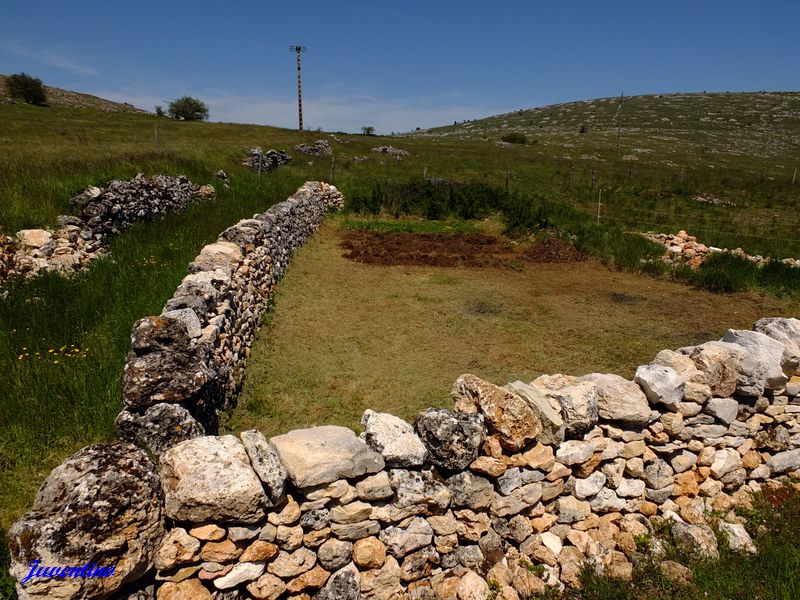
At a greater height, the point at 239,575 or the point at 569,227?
the point at 569,227

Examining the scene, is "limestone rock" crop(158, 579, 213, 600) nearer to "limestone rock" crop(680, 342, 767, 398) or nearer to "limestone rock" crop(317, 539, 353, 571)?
"limestone rock" crop(317, 539, 353, 571)

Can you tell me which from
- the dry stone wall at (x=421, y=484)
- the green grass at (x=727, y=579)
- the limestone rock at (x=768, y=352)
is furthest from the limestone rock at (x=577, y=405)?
the limestone rock at (x=768, y=352)

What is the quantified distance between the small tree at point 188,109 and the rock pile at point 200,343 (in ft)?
177

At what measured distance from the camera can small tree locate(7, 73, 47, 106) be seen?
45.6 meters

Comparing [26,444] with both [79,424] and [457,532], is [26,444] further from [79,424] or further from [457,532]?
[457,532]

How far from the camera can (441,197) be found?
71.4ft

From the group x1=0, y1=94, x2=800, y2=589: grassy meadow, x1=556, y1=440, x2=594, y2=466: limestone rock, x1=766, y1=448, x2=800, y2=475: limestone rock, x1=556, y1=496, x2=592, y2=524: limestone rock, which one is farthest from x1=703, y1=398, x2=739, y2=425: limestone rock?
x1=0, y1=94, x2=800, y2=589: grassy meadow

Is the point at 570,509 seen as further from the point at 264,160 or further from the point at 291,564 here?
the point at 264,160

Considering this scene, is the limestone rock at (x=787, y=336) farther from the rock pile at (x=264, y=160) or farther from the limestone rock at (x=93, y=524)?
the rock pile at (x=264, y=160)

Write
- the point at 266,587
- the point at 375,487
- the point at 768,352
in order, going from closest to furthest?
1. the point at 266,587
2. the point at 375,487
3. the point at 768,352

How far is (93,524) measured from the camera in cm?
281

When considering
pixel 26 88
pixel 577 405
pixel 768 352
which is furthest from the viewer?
pixel 26 88

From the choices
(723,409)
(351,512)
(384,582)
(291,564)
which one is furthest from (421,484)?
(723,409)

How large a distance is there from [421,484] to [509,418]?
39.1 inches
